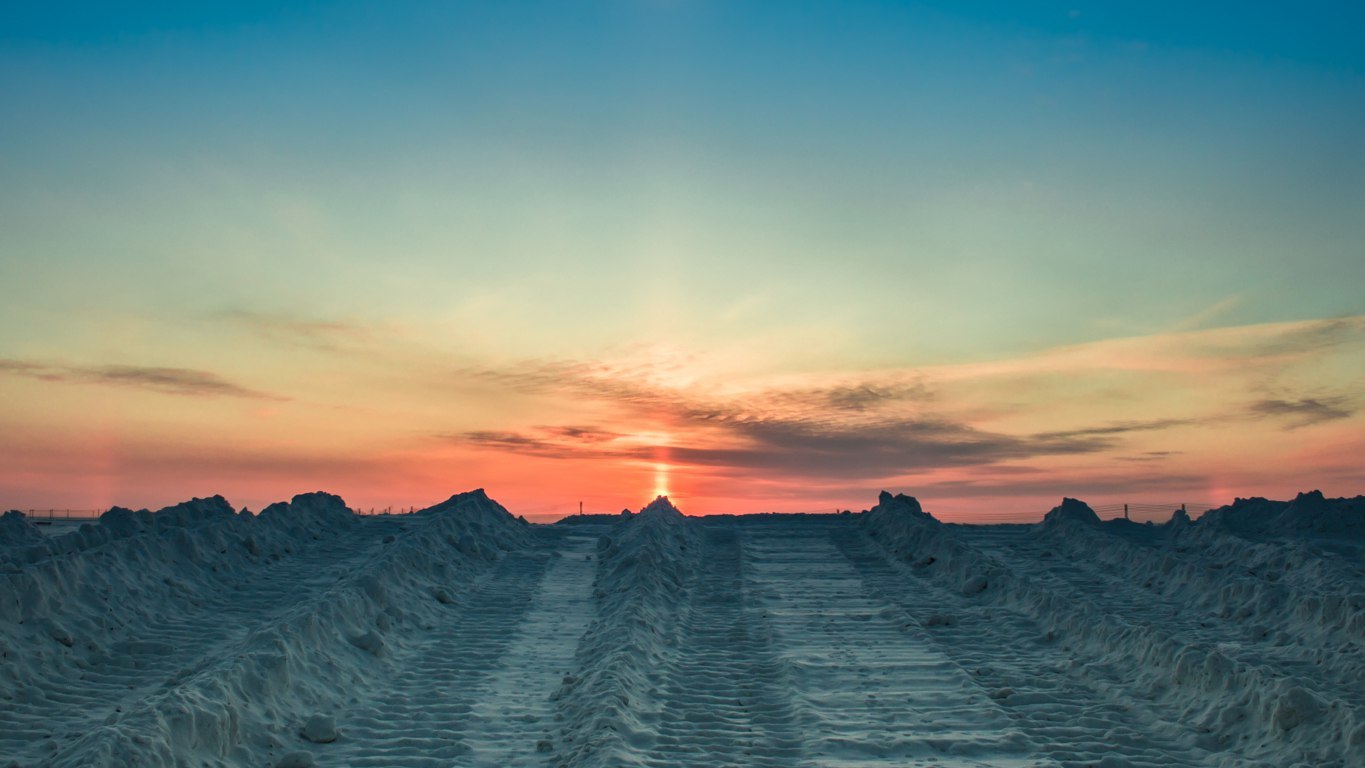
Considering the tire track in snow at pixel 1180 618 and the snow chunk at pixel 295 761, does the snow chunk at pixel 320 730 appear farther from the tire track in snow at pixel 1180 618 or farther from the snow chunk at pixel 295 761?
the tire track in snow at pixel 1180 618

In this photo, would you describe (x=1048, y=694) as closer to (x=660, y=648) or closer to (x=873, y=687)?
(x=873, y=687)

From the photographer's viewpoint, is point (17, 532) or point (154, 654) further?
point (17, 532)

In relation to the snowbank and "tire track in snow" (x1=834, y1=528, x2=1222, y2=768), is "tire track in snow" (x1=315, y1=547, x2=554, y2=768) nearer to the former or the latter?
the snowbank

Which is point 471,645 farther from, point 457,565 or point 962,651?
point 962,651

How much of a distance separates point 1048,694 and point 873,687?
97.9 inches

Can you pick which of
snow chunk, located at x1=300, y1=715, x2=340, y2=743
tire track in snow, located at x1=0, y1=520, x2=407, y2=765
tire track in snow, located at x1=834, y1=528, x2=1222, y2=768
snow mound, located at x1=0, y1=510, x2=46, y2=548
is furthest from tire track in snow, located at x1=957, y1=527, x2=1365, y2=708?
snow mound, located at x1=0, y1=510, x2=46, y2=548

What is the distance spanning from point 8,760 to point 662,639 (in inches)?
368

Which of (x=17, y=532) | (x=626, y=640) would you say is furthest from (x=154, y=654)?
(x=17, y=532)

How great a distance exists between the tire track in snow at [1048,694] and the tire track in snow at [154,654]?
11737mm

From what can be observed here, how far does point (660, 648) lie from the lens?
16.3 metres

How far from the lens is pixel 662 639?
16.8 metres

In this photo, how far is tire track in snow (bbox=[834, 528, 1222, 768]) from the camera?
11.7 metres

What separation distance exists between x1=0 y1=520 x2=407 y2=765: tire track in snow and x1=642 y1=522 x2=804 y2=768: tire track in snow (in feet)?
23.1

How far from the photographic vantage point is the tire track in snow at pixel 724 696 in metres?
11.7
